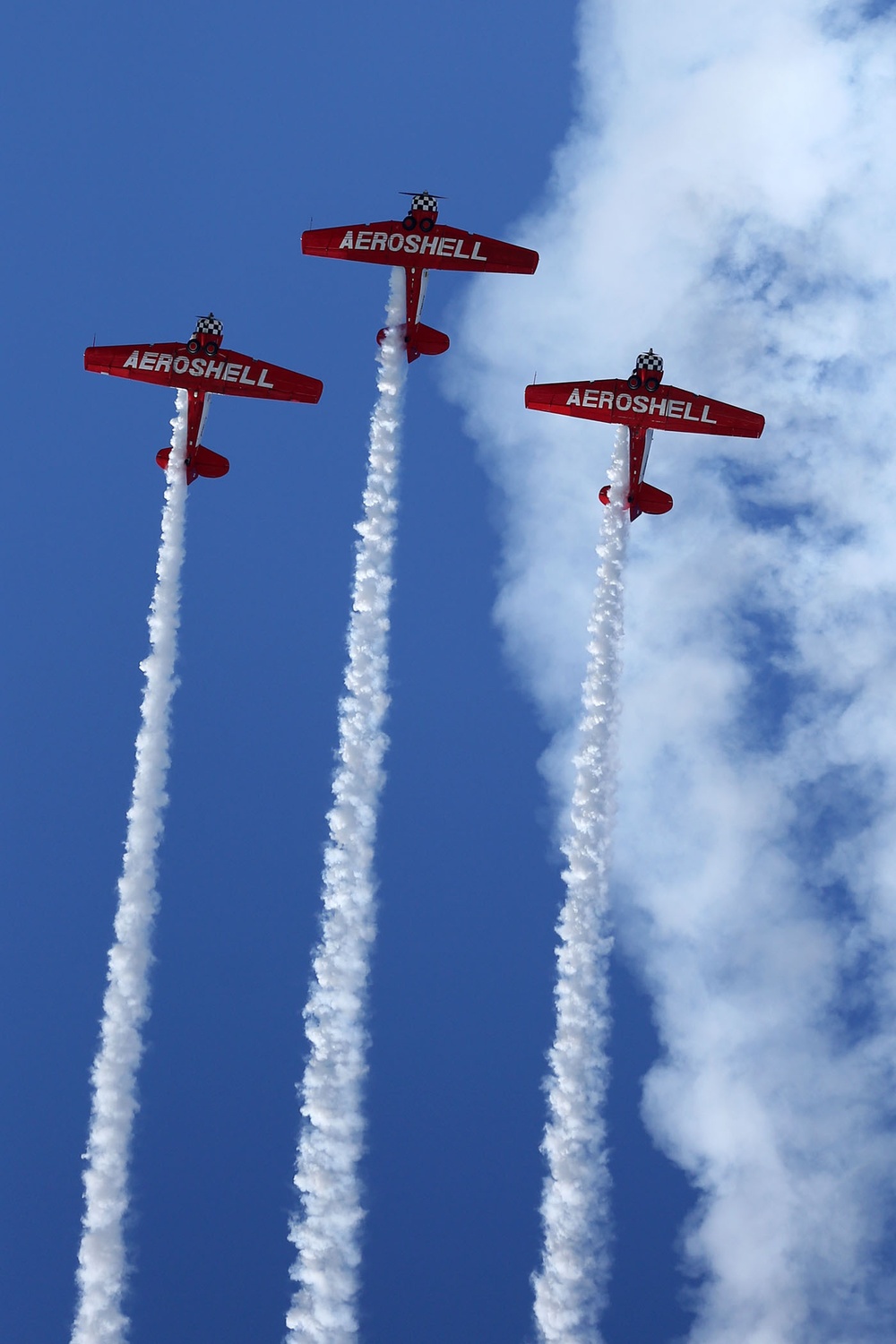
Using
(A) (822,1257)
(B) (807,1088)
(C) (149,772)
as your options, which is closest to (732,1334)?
(A) (822,1257)

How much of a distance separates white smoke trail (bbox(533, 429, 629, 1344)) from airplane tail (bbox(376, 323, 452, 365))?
263 inches

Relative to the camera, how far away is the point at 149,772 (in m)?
59.2

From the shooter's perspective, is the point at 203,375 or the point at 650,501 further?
the point at 203,375

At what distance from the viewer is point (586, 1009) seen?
57.7 m

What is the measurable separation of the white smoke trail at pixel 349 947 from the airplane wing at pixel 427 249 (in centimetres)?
88

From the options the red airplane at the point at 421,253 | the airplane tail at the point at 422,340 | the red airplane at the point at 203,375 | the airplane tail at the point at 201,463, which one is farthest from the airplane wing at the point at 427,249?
the airplane tail at the point at 201,463

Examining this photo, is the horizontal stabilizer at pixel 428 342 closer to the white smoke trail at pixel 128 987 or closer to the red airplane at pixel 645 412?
the red airplane at pixel 645 412

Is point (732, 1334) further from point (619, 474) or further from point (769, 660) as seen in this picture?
point (619, 474)

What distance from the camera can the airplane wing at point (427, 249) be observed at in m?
61.9

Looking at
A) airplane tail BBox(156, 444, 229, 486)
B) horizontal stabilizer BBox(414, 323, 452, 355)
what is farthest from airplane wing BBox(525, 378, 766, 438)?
airplane tail BBox(156, 444, 229, 486)

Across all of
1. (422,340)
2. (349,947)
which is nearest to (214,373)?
(422,340)

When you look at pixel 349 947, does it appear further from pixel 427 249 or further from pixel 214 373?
pixel 427 249

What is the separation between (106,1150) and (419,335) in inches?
1042

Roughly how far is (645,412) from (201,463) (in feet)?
45.1
